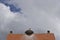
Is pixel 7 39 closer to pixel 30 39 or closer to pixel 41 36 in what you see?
pixel 41 36

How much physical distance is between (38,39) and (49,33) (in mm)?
3546

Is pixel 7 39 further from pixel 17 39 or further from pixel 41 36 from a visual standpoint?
pixel 41 36

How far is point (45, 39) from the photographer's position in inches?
2237

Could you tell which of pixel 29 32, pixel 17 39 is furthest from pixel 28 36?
pixel 17 39

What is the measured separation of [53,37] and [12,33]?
37.8 ft

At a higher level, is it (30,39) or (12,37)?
(12,37)

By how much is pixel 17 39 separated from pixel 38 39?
564 cm

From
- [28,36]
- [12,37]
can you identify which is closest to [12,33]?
[12,37]

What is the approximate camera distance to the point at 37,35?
5878 centimetres

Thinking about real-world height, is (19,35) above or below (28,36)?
above

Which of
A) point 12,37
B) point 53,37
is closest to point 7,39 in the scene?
point 12,37

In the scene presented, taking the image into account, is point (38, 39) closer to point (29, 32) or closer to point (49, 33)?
point (49, 33)

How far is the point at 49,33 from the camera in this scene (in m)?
58.3

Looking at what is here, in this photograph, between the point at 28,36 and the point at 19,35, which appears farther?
the point at 19,35
